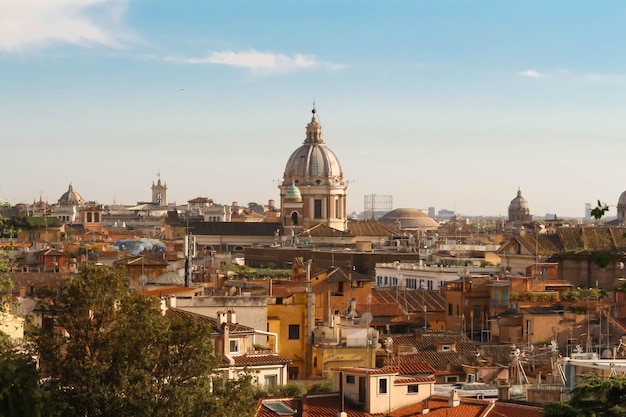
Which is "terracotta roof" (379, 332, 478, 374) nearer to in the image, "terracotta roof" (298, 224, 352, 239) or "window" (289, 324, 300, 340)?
"window" (289, 324, 300, 340)

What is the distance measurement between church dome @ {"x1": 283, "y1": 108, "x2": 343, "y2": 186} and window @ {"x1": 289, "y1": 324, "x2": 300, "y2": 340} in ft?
326

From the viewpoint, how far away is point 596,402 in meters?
20.4

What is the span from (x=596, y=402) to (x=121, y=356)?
5632 mm

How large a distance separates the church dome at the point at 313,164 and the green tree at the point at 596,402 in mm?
114813

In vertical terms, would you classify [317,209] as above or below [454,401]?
above

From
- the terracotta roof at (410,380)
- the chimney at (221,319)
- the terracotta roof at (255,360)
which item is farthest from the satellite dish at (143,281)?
the terracotta roof at (410,380)

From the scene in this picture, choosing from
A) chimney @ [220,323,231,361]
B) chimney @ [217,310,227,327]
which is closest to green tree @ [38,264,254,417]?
chimney @ [220,323,231,361]

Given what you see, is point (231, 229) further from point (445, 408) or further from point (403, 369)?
point (445, 408)

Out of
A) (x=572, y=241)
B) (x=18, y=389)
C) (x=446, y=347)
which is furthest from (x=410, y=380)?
(x=572, y=241)

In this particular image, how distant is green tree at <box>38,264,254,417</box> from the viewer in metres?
20.7

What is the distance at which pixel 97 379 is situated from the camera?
20.8 meters

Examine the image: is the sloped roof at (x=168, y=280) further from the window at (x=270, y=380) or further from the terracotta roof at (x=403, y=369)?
the terracotta roof at (x=403, y=369)

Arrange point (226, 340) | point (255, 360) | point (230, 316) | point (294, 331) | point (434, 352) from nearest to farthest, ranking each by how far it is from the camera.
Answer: point (226, 340) → point (255, 360) → point (230, 316) → point (434, 352) → point (294, 331)

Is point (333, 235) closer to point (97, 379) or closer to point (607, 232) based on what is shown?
point (607, 232)
